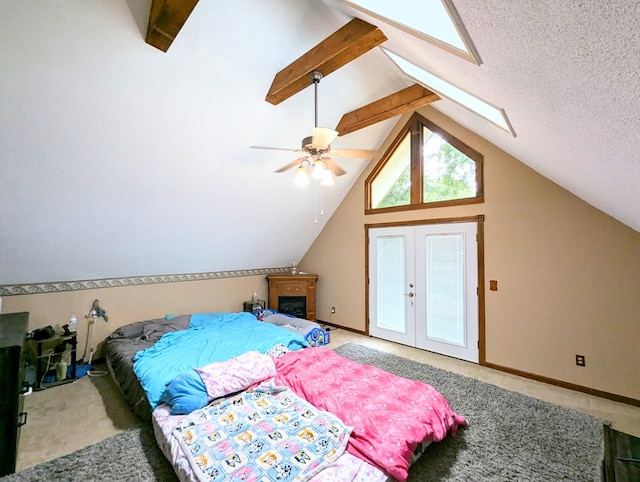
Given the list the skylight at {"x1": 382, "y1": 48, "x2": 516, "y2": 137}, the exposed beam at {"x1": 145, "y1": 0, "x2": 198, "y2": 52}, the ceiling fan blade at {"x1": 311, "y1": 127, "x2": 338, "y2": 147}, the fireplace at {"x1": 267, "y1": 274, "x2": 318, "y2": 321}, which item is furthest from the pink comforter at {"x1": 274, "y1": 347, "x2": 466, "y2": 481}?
the exposed beam at {"x1": 145, "y1": 0, "x2": 198, "y2": 52}

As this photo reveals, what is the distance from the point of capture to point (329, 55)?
2281 millimetres

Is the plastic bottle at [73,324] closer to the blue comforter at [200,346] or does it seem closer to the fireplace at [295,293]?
the blue comforter at [200,346]

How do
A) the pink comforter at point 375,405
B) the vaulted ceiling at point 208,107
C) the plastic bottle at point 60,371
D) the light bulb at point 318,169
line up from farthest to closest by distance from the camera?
the plastic bottle at point 60,371, the light bulb at point 318,169, the pink comforter at point 375,405, the vaulted ceiling at point 208,107

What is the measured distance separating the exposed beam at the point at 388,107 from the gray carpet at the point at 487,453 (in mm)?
3251

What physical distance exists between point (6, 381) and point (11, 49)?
2266 mm

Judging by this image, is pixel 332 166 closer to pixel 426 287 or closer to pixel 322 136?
pixel 322 136

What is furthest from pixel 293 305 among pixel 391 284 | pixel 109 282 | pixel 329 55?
pixel 329 55

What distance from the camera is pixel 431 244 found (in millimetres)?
4125

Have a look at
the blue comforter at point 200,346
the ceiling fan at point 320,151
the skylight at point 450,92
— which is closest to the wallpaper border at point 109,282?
the blue comforter at point 200,346

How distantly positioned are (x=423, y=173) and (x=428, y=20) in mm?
3057

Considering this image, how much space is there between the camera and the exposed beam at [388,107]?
10.4ft

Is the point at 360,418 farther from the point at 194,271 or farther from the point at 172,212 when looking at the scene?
the point at 194,271

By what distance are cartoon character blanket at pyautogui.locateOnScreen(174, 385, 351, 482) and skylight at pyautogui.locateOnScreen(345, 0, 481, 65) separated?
227cm

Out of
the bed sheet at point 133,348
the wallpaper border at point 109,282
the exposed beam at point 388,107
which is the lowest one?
the bed sheet at point 133,348
